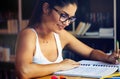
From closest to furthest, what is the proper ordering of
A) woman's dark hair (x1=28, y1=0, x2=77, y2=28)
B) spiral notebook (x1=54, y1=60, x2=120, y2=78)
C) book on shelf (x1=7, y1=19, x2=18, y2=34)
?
spiral notebook (x1=54, y1=60, x2=120, y2=78), woman's dark hair (x1=28, y1=0, x2=77, y2=28), book on shelf (x1=7, y1=19, x2=18, y2=34)

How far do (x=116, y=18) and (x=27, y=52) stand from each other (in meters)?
0.55

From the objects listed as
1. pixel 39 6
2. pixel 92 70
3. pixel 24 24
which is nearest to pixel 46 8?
pixel 39 6

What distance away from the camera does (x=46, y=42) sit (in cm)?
123

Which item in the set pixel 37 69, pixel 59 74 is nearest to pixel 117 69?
pixel 59 74

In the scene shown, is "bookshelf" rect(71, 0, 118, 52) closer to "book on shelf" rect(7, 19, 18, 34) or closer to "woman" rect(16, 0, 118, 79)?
"woman" rect(16, 0, 118, 79)

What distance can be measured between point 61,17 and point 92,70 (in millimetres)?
334

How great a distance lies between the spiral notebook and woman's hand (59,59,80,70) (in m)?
0.03

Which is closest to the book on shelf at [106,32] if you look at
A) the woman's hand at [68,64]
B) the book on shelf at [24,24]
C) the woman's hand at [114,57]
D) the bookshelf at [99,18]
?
the bookshelf at [99,18]

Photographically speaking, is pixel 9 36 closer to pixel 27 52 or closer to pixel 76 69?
pixel 27 52

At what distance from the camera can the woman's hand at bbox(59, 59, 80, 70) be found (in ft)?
3.92

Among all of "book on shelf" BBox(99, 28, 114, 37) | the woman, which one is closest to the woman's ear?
the woman

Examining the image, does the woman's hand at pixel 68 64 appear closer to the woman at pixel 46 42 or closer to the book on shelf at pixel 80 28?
the woman at pixel 46 42

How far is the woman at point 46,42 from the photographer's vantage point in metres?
1.18

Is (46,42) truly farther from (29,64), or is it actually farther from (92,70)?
(92,70)
